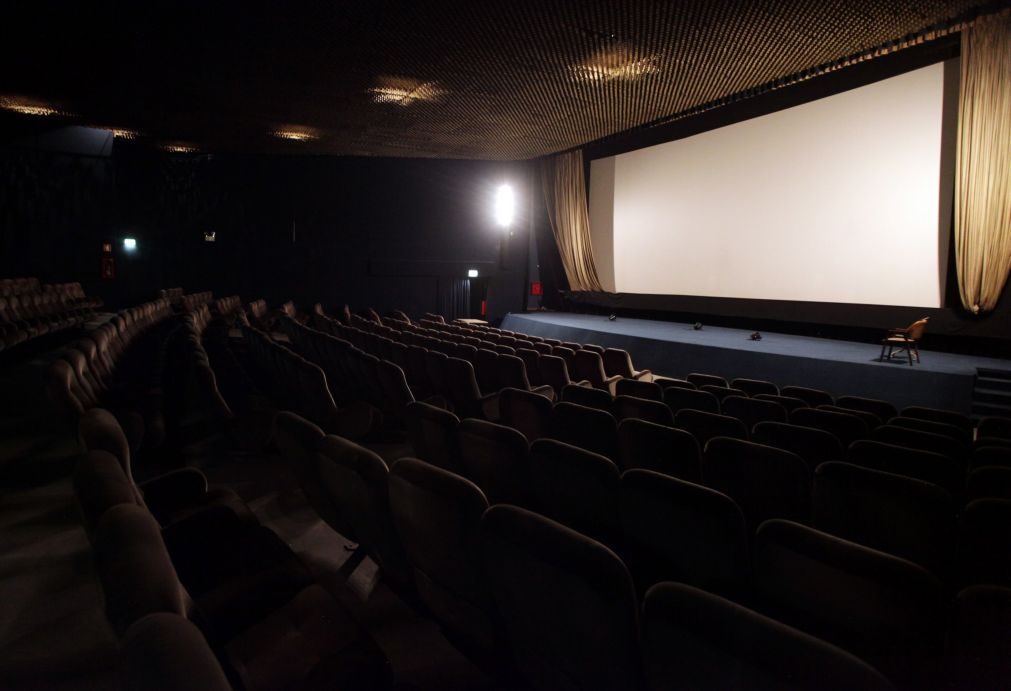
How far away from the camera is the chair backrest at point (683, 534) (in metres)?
1.48

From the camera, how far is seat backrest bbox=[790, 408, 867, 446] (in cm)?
308

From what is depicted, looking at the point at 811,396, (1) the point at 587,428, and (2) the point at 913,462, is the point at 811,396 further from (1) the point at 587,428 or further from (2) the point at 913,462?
(1) the point at 587,428

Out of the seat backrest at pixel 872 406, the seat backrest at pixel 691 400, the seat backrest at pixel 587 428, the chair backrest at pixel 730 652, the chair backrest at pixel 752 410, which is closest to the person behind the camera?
the chair backrest at pixel 730 652

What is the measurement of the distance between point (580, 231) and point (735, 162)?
3.81 meters

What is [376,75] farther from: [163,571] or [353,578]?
[163,571]

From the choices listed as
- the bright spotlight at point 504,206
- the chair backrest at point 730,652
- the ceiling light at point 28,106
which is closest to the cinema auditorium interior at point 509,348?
the chair backrest at point 730,652

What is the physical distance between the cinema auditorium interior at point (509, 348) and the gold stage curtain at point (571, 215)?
90 mm

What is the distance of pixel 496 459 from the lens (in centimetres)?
220

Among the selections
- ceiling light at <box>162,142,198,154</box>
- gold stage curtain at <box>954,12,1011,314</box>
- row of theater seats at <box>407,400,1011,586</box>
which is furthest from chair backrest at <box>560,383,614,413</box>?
ceiling light at <box>162,142,198,154</box>

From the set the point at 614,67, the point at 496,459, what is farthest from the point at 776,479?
the point at 614,67

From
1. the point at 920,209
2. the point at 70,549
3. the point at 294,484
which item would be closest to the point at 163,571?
the point at 70,549

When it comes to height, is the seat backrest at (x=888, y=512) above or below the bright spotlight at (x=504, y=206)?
below

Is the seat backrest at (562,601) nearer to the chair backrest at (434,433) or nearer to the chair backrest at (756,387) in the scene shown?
the chair backrest at (434,433)

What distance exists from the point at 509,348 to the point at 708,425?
2830mm
